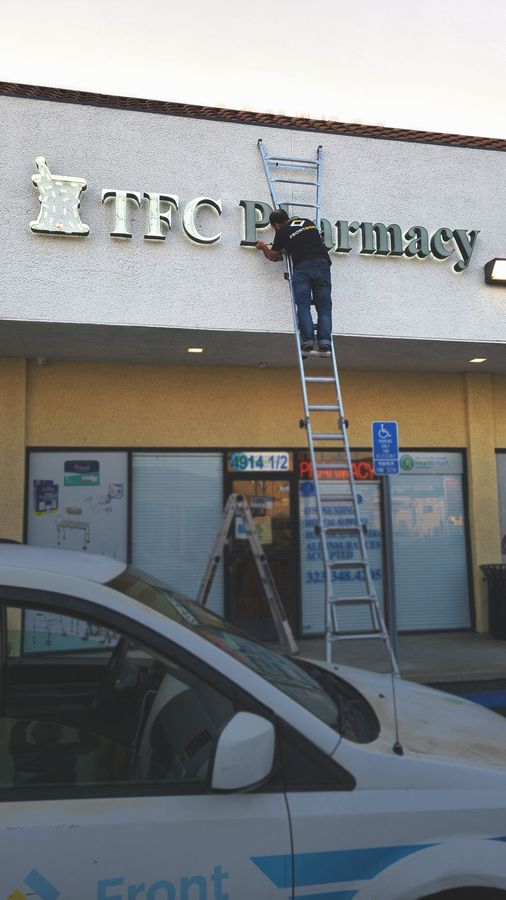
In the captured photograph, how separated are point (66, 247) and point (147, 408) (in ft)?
8.74

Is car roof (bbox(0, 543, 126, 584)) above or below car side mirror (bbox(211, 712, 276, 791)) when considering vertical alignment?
Result: above

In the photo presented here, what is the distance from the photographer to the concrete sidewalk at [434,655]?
25.1 feet

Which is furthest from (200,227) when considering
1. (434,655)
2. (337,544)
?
(434,655)

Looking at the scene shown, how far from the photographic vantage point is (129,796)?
6.34 ft

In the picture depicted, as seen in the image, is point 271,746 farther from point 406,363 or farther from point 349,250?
point 406,363

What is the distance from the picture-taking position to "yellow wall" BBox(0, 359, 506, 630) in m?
9.16

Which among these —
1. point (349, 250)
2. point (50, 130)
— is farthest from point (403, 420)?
point (50, 130)

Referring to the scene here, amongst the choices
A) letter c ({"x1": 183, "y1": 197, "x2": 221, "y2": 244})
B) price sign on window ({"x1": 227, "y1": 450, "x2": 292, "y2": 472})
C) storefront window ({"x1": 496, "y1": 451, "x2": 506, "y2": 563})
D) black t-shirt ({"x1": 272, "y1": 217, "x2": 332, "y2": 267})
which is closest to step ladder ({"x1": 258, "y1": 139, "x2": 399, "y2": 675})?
black t-shirt ({"x1": 272, "y1": 217, "x2": 332, "y2": 267})

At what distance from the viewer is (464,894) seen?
199cm

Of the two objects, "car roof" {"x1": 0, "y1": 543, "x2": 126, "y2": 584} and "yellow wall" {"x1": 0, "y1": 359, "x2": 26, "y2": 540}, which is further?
"yellow wall" {"x1": 0, "y1": 359, "x2": 26, "y2": 540}

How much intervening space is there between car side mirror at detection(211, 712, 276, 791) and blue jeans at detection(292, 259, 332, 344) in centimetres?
552

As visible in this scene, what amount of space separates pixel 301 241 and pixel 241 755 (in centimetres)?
618

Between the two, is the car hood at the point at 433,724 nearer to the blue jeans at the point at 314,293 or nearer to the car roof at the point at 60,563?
the car roof at the point at 60,563

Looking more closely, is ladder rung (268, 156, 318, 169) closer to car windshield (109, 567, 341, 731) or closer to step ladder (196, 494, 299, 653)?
step ladder (196, 494, 299, 653)
